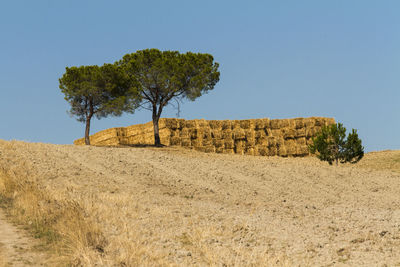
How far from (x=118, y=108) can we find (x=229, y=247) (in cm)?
2841

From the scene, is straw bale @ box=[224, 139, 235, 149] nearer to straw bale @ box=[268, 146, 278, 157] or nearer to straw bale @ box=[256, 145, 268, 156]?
straw bale @ box=[256, 145, 268, 156]

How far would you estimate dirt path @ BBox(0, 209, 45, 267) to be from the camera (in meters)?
6.81

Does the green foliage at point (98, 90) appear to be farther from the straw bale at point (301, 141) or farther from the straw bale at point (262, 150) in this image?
the straw bale at point (301, 141)

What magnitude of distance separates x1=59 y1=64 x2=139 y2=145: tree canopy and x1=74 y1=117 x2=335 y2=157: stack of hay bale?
4.51 meters

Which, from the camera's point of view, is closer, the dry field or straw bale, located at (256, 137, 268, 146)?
the dry field

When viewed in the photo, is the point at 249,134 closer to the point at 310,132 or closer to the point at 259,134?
the point at 259,134

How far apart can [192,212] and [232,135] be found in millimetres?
29902

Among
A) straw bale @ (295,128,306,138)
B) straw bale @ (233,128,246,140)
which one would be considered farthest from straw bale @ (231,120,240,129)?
straw bale @ (295,128,306,138)

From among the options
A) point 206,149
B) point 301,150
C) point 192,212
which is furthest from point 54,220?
point 301,150

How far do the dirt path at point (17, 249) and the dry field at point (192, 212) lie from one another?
1.08 ft

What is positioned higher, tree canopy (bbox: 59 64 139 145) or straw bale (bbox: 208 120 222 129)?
tree canopy (bbox: 59 64 139 145)

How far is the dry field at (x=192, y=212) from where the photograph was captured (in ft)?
22.7

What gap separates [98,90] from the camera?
3478cm

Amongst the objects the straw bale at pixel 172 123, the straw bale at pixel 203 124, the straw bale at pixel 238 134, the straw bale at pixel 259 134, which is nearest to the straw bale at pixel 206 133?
the straw bale at pixel 203 124
